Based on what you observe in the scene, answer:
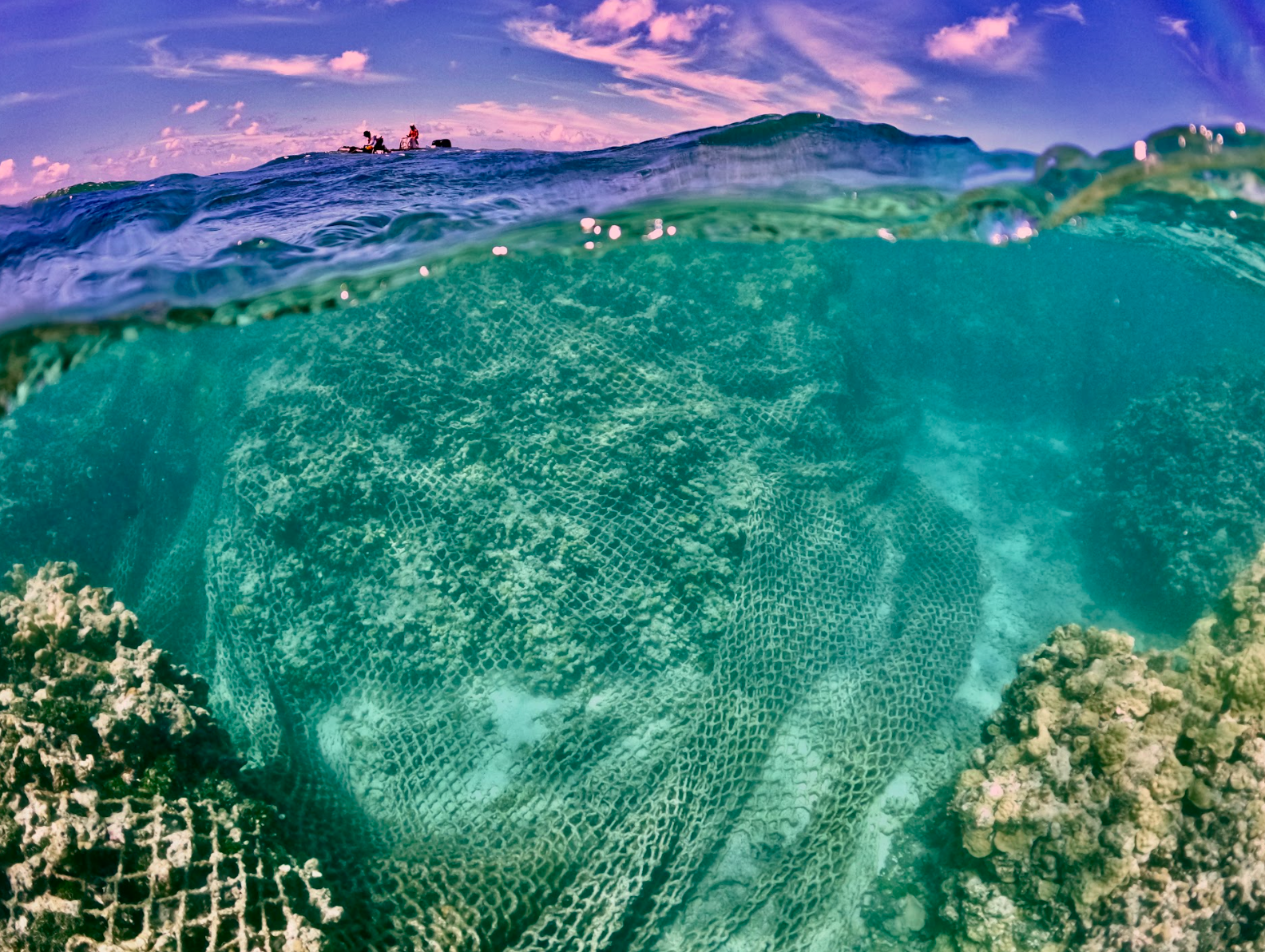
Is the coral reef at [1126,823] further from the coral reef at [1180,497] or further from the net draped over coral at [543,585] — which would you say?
the coral reef at [1180,497]

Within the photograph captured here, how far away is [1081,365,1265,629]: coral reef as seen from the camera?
10102 millimetres

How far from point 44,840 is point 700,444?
7224mm

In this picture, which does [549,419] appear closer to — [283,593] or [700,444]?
[700,444]

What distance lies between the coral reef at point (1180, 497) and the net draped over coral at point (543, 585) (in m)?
3.68

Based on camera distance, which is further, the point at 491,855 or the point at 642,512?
the point at 642,512

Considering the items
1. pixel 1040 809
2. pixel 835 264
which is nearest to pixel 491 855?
pixel 1040 809

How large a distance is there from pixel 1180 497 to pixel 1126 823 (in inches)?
353

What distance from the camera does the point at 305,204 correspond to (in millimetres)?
8094

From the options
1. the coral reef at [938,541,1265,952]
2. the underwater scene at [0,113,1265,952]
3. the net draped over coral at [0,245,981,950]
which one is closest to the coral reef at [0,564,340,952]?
the underwater scene at [0,113,1265,952]

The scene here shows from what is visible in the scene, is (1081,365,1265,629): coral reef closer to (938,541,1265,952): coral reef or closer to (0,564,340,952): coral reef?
(938,541,1265,952): coral reef

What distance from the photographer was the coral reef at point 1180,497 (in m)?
10.1

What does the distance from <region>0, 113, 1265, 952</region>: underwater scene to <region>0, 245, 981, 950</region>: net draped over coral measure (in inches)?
2.2

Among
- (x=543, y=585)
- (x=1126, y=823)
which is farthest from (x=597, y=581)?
(x=1126, y=823)

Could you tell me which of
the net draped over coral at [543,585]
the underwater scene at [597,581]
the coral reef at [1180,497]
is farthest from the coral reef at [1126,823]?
the coral reef at [1180,497]
